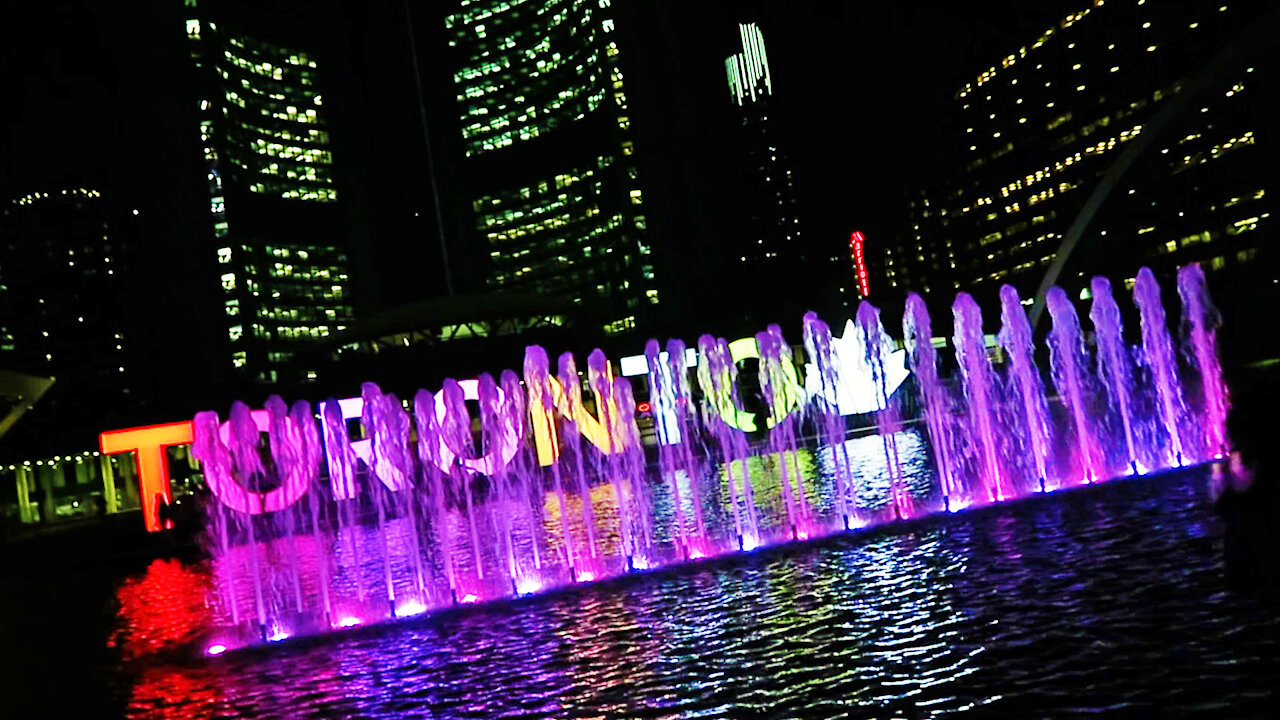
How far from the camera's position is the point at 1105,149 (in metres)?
115

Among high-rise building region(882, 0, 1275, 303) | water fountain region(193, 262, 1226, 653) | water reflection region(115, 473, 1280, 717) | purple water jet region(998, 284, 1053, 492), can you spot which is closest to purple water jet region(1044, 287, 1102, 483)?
water fountain region(193, 262, 1226, 653)

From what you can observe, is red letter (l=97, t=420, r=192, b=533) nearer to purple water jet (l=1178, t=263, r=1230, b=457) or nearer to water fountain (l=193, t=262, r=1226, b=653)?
water fountain (l=193, t=262, r=1226, b=653)

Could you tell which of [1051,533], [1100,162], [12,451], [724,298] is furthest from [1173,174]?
[1051,533]

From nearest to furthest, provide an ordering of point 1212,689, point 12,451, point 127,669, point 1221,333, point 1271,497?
1. point 1271,497
2. point 1212,689
3. point 127,669
4. point 1221,333
5. point 12,451

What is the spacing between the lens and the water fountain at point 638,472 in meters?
14.2

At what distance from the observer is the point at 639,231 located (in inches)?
4542

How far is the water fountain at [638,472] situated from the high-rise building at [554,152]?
68528 mm

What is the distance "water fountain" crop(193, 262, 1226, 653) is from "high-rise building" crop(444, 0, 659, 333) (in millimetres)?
68528

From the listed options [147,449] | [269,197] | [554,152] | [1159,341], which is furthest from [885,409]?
[269,197]

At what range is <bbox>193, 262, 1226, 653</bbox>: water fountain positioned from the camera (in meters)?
14.2

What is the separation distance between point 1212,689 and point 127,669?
9.32m

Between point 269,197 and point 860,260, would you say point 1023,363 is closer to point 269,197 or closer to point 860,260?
point 860,260

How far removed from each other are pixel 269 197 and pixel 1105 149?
8602cm

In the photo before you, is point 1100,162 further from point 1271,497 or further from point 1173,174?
point 1271,497
